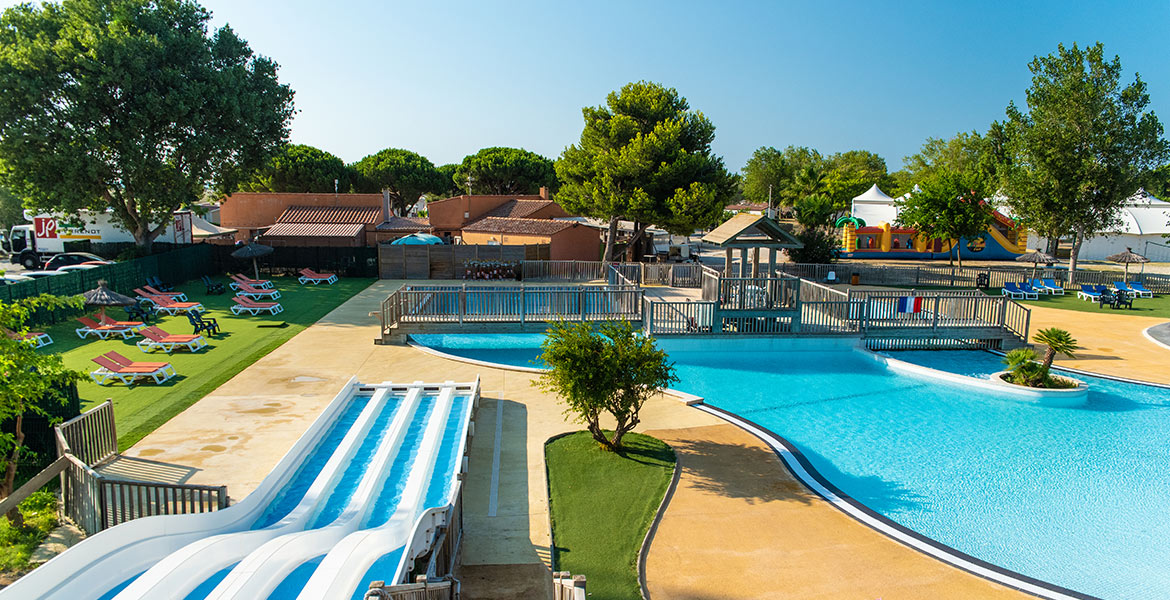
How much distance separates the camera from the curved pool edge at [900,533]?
7.43 metres

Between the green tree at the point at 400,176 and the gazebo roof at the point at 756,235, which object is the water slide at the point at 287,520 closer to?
the gazebo roof at the point at 756,235

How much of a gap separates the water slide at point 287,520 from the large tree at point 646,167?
789 inches

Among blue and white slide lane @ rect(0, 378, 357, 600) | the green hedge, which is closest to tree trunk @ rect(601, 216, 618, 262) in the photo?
the green hedge

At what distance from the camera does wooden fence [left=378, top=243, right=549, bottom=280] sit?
32781mm

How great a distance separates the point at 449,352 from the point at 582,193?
52.1ft

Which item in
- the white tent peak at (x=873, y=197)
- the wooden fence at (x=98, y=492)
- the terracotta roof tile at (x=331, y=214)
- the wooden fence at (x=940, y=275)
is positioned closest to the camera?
the wooden fence at (x=98, y=492)

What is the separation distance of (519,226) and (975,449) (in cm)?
2976

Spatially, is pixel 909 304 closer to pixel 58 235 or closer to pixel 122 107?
pixel 122 107

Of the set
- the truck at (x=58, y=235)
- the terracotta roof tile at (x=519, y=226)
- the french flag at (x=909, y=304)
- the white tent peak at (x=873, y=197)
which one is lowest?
the french flag at (x=909, y=304)

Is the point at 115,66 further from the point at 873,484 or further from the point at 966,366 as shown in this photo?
the point at 966,366

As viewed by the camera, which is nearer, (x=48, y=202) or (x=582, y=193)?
(x=48, y=202)

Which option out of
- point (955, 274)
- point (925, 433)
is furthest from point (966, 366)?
point (955, 274)

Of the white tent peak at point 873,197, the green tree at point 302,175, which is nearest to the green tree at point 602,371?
the white tent peak at point 873,197

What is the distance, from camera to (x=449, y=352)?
63.5 ft
